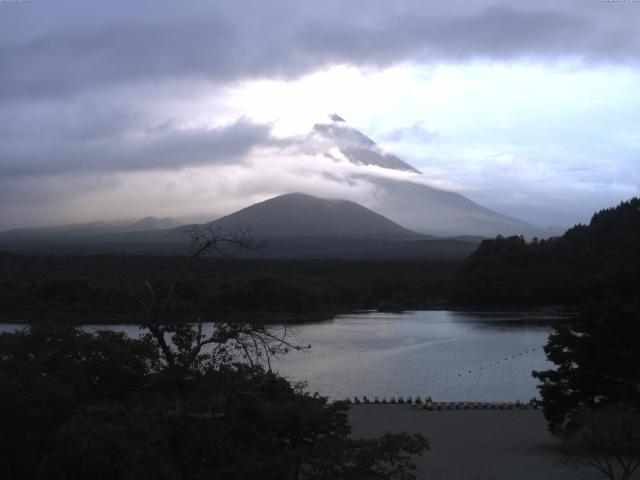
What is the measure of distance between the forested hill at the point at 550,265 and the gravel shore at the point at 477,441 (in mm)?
25343

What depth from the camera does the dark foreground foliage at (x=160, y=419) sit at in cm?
424

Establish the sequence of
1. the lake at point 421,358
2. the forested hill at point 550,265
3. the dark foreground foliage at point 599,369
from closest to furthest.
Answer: the dark foreground foliage at point 599,369
the lake at point 421,358
the forested hill at point 550,265

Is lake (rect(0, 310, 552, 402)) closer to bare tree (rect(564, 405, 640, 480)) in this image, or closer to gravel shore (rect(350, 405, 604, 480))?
gravel shore (rect(350, 405, 604, 480))

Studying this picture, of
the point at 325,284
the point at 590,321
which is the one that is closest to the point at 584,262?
the point at 325,284

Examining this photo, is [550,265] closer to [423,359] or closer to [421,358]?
[421,358]

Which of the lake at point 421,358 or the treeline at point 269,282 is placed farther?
the treeline at point 269,282

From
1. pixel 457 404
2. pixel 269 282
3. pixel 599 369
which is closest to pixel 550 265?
pixel 269 282

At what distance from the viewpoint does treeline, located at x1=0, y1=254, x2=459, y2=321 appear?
30859mm

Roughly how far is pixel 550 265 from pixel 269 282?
16182mm

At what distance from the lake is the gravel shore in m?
1.95

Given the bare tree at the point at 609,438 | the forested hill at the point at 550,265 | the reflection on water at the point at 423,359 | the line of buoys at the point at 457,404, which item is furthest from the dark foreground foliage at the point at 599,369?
the forested hill at the point at 550,265

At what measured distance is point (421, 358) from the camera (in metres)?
23.2

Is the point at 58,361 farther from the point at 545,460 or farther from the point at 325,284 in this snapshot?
the point at 325,284

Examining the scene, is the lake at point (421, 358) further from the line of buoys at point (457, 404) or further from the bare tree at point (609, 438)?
the bare tree at point (609, 438)
